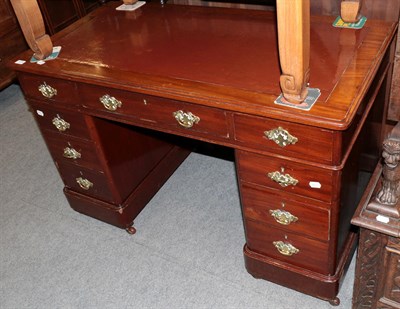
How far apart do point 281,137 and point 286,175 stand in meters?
0.17

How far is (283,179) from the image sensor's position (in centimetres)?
170

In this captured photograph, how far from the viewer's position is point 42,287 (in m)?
2.30

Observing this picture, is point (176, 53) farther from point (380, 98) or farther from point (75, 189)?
point (75, 189)

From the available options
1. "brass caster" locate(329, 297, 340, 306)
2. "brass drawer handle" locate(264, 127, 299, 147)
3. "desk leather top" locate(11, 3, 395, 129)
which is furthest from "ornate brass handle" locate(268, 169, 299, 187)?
"brass caster" locate(329, 297, 340, 306)

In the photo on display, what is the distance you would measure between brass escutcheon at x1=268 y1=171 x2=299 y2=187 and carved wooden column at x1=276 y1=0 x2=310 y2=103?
11.8 inches

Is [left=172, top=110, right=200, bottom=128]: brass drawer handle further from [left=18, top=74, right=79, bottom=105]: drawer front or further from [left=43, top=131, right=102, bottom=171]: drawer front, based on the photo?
[left=43, top=131, right=102, bottom=171]: drawer front

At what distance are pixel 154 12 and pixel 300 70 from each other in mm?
1063

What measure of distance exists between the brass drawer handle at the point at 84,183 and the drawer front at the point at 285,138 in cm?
102

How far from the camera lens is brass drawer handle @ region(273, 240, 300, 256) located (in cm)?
193

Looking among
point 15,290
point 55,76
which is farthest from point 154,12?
point 15,290

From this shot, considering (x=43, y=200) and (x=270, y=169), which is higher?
(x=270, y=169)

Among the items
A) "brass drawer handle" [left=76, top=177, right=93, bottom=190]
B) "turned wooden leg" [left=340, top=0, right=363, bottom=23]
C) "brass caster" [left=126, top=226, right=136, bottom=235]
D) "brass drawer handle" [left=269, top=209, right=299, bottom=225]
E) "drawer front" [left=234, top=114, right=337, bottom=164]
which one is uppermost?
"turned wooden leg" [left=340, top=0, right=363, bottom=23]

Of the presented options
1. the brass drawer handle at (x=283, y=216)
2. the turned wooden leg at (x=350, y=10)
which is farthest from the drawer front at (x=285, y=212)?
the turned wooden leg at (x=350, y=10)

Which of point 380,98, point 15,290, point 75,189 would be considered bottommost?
point 15,290
